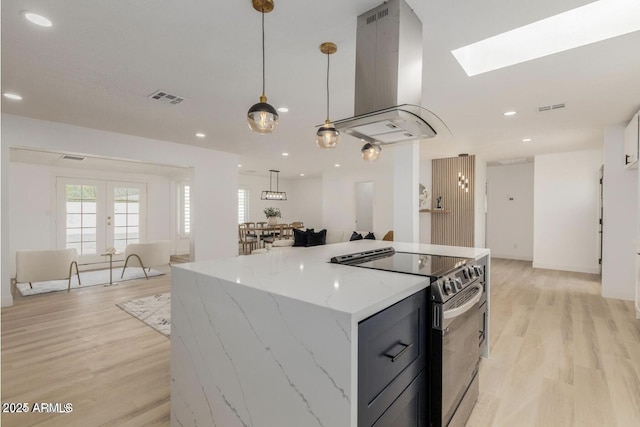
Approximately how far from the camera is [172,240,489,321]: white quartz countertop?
41.2 inches

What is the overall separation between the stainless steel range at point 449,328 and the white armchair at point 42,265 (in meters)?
4.96

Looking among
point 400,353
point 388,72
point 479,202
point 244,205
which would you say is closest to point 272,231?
point 244,205

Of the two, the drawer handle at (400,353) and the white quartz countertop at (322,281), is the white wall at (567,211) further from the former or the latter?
the drawer handle at (400,353)

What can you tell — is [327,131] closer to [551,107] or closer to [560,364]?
[560,364]

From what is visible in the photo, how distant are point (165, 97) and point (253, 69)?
1.24m

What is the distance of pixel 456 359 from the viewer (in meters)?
1.53

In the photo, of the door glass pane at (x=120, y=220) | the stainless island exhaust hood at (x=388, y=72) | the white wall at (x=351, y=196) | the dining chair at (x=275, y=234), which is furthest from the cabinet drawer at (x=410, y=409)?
the door glass pane at (x=120, y=220)

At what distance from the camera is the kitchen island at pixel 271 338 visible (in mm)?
982

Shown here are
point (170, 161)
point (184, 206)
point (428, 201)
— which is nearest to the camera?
point (170, 161)

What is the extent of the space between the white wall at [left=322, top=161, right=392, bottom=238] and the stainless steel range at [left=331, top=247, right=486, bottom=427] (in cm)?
597

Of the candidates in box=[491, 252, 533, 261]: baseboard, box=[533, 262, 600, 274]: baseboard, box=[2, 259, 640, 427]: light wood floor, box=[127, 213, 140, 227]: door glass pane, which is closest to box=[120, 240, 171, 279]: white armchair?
box=[2, 259, 640, 427]: light wood floor

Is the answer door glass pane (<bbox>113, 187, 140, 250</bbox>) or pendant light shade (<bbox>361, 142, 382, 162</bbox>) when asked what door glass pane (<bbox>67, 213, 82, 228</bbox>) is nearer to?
door glass pane (<bbox>113, 187, 140, 250</bbox>)

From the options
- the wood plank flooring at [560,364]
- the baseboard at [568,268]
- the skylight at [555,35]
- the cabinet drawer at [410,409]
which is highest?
the skylight at [555,35]

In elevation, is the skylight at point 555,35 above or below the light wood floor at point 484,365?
above
